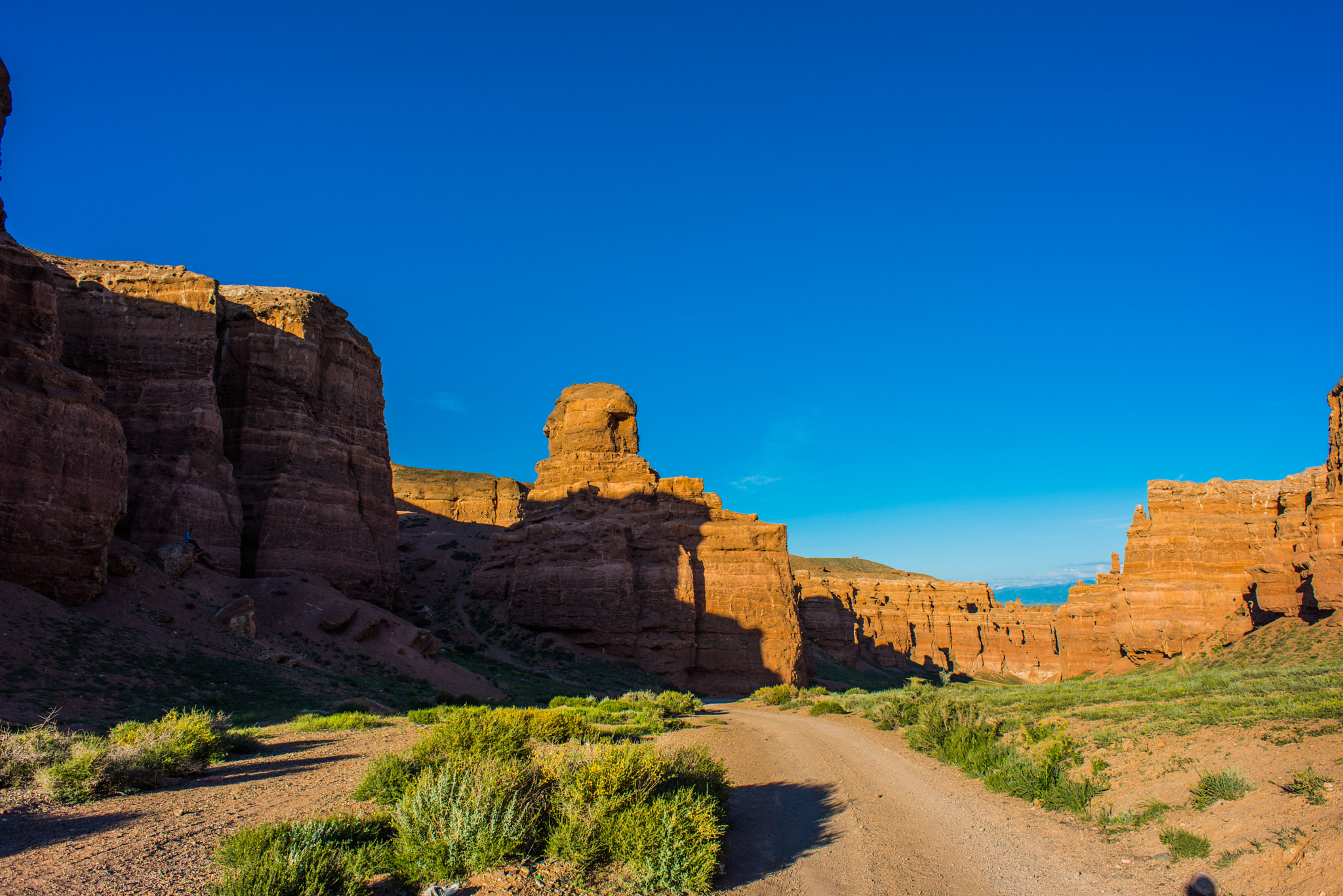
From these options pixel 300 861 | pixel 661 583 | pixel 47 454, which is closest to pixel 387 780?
pixel 300 861

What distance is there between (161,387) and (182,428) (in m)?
2.48

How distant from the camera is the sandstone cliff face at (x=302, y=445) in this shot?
36125 mm

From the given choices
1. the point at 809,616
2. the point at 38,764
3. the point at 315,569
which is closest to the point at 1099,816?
the point at 38,764

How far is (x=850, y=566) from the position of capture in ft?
554

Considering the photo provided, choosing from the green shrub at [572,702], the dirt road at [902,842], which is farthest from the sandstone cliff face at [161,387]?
the dirt road at [902,842]

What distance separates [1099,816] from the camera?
9.32 meters

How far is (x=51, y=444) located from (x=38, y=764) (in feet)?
59.5

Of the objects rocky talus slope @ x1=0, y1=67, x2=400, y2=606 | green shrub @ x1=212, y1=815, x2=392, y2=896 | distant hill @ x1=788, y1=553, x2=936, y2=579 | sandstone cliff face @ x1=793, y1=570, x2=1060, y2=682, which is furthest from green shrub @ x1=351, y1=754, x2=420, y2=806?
distant hill @ x1=788, y1=553, x2=936, y2=579

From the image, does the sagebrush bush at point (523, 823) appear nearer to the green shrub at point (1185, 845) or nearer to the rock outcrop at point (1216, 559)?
the green shrub at point (1185, 845)

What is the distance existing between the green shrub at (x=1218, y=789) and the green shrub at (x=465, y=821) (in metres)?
8.04

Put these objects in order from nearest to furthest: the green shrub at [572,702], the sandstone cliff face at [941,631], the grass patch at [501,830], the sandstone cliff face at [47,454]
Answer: the grass patch at [501,830], the sandstone cliff face at [47,454], the green shrub at [572,702], the sandstone cliff face at [941,631]

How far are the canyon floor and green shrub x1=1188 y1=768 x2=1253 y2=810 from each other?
1.03 m

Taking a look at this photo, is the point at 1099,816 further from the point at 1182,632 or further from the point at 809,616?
the point at 809,616

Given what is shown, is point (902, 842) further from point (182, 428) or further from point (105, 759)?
point (182, 428)
